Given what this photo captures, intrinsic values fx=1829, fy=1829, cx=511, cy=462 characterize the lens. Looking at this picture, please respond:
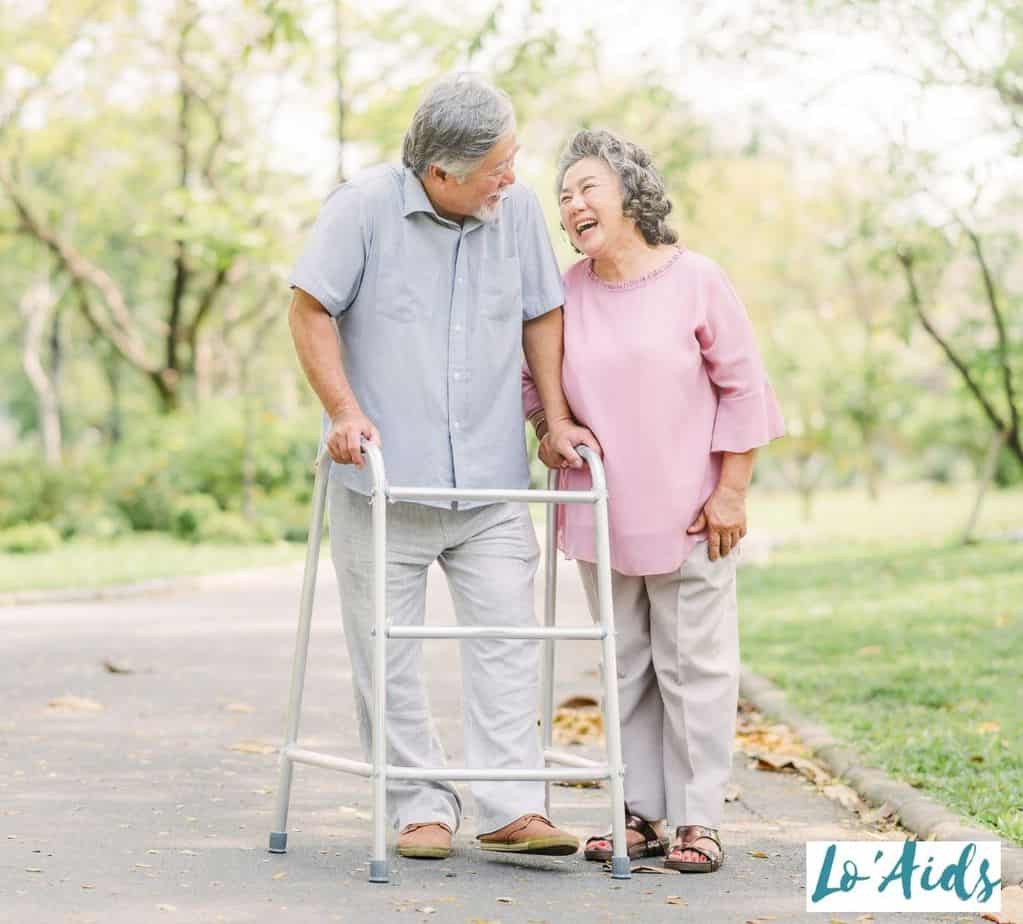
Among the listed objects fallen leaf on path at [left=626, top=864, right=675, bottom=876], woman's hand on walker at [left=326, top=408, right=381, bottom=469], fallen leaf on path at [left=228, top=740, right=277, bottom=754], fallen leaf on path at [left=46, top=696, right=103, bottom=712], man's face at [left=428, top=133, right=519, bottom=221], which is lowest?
fallen leaf on path at [left=46, top=696, right=103, bottom=712]

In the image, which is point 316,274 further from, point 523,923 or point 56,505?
point 56,505

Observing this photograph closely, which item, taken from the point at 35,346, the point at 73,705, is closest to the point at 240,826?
the point at 73,705

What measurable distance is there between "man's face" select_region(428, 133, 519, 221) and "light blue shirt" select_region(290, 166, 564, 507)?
5 cm

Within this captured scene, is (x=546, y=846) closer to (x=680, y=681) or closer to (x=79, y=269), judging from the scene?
(x=680, y=681)

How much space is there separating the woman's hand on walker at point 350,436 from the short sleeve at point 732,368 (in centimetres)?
91

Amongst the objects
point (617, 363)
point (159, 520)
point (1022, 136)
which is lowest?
point (159, 520)

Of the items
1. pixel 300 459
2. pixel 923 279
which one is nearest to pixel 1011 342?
pixel 923 279

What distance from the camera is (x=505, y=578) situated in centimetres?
493

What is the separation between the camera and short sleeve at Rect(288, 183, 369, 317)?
4719mm

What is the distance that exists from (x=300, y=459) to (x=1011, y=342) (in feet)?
30.0

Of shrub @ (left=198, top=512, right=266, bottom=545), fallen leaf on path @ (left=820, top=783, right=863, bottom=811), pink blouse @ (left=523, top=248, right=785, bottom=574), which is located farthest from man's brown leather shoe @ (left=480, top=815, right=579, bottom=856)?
shrub @ (left=198, top=512, right=266, bottom=545)

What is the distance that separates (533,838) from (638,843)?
1.33 ft

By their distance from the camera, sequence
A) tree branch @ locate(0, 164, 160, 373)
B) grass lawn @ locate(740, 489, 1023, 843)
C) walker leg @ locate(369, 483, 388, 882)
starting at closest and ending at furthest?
1. walker leg @ locate(369, 483, 388, 882)
2. grass lawn @ locate(740, 489, 1023, 843)
3. tree branch @ locate(0, 164, 160, 373)

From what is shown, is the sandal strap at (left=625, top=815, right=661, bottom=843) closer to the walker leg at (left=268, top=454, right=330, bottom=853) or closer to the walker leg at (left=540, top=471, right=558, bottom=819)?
the walker leg at (left=540, top=471, right=558, bottom=819)
